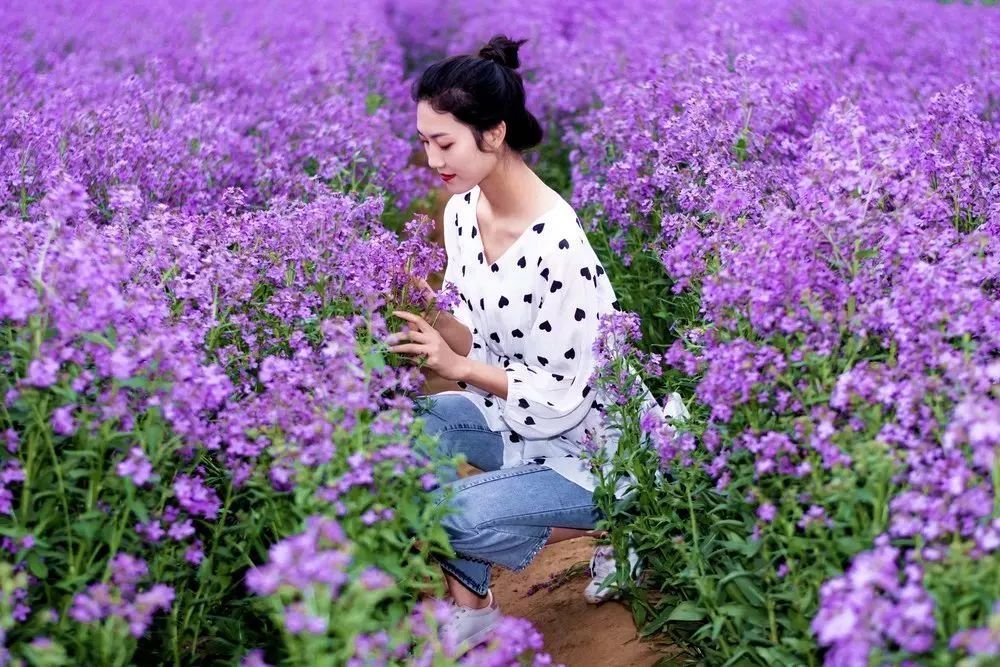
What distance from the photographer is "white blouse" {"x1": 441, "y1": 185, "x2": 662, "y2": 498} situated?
3875 millimetres

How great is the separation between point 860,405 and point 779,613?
25.8 inches

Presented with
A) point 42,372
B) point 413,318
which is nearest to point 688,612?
point 413,318

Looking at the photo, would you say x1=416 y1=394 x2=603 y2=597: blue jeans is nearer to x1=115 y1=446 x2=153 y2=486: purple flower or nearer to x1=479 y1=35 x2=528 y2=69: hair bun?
x1=115 y1=446 x2=153 y2=486: purple flower

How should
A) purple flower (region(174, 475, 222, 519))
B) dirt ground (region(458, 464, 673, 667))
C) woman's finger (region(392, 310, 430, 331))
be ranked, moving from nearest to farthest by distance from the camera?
1. purple flower (region(174, 475, 222, 519))
2. woman's finger (region(392, 310, 430, 331))
3. dirt ground (region(458, 464, 673, 667))

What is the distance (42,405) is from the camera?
2.66 m

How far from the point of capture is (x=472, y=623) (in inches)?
150

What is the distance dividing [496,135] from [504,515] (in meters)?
1.36

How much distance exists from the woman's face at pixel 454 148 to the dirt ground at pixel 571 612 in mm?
1628

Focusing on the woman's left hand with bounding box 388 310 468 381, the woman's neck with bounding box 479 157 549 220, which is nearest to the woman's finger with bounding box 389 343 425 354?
the woman's left hand with bounding box 388 310 468 381

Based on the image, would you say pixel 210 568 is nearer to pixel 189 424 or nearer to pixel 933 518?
pixel 189 424

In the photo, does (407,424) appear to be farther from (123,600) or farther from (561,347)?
A: (561,347)

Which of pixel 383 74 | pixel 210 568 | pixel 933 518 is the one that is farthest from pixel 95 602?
pixel 383 74

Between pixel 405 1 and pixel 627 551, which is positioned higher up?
pixel 627 551

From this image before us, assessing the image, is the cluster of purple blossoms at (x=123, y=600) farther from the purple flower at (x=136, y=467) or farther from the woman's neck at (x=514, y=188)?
the woman's neck at (x=514, y=188)
